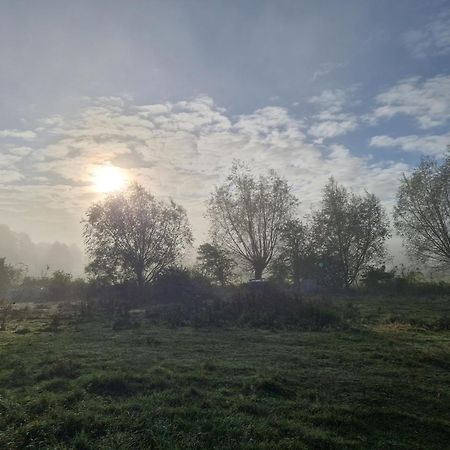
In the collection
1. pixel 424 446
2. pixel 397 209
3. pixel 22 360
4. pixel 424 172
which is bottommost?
pixel 424 446

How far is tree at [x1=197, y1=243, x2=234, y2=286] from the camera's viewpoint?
43125 mm

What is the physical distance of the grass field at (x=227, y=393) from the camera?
6875 millimetres

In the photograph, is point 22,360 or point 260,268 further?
point 260,268

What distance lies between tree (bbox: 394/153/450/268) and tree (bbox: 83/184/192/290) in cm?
2446

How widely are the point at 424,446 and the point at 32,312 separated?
→ 24.6 meters

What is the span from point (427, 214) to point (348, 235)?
852 centimetres

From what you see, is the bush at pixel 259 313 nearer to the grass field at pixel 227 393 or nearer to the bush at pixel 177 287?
the grass field at pixel 227 393

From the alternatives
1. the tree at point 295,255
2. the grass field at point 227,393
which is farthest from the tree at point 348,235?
the grass field at point 227,393

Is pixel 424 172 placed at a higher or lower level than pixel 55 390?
higher

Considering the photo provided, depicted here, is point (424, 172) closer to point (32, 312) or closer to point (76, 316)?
point (76, 316)

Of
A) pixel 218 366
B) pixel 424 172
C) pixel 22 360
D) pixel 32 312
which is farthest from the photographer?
pixel 424 172

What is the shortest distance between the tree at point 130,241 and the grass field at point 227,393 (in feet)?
82.2

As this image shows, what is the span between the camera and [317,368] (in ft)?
36.4

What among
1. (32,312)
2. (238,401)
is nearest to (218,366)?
(238,401)
